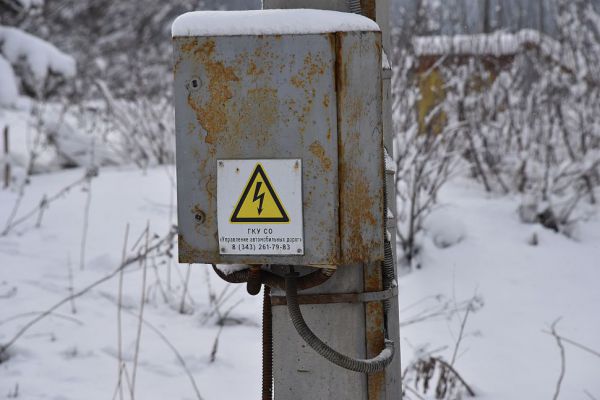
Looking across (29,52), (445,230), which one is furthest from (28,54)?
(445,230)

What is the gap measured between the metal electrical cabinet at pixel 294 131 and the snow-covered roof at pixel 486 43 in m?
4.01

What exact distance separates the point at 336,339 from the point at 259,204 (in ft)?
1.08

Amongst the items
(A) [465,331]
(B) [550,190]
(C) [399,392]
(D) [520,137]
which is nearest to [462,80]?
(D) [520,137]

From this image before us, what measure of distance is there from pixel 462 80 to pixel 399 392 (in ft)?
13.2

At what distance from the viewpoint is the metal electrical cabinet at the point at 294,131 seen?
1.25 metres

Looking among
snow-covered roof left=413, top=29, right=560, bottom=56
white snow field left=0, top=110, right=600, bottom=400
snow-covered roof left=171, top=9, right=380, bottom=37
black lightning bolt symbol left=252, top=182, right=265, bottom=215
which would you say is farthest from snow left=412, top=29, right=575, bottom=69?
black lightning bolt symbol left=252, top=182, right=265, bottom=215

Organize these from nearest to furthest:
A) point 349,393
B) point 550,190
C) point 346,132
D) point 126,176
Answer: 1. point 346,132
2. point 349,393
3. point 550,190
4. point 126,176

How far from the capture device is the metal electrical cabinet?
1.25m

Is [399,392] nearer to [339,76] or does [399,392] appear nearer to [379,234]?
[379,234]

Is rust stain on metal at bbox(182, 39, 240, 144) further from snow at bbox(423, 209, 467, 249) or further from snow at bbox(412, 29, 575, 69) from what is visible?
snow at bbox(412, 29, 575, 69)

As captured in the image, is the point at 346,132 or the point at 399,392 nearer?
the point at 346,132

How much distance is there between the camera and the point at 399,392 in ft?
4.74

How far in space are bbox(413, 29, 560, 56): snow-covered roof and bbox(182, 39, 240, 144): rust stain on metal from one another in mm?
4028

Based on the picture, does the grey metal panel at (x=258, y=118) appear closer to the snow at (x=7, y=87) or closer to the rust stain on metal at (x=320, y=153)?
the rust stain on metal at (x=320, y=153)
